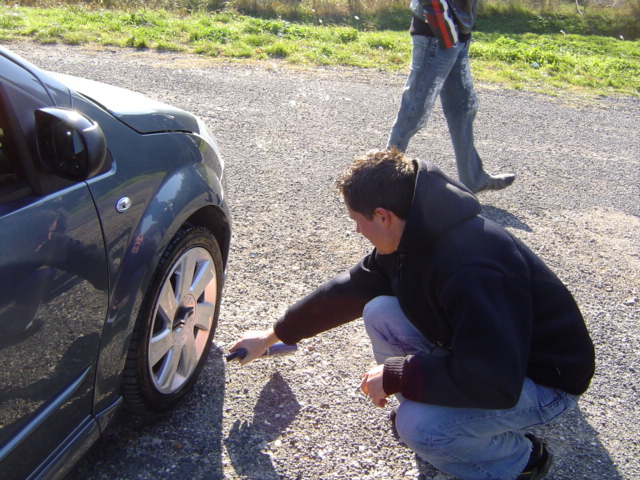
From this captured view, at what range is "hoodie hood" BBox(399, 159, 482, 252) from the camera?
Answer: 217cm

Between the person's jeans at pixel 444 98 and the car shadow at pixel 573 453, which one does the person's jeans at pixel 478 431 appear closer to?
the car shadow at pixel 573 453

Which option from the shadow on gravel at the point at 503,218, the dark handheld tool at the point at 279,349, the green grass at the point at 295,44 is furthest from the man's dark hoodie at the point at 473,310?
the green grass at the point at 295,44

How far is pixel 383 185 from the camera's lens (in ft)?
7.26

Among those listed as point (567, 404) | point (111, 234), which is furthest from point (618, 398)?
point (111, 234)

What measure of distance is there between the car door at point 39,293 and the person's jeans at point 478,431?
1.16 metres

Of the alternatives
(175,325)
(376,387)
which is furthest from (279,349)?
(376,387)

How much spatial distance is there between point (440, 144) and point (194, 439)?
430 centimetres

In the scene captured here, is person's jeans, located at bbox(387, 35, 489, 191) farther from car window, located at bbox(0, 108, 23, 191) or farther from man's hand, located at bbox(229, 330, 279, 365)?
car window, located at bbox(0, 108, 23, 191)

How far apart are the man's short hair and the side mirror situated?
858 millimetres

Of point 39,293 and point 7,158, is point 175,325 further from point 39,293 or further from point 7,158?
point 7,158

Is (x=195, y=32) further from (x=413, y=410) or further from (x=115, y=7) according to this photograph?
(x=413, y=410)

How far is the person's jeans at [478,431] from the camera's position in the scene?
2.36m

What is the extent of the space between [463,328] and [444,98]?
3379 millimetres

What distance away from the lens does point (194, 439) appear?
8.86ft
